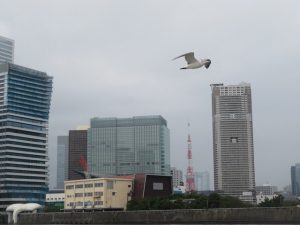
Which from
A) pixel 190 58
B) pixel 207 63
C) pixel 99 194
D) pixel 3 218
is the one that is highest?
pixel 190 58

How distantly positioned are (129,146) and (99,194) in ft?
329

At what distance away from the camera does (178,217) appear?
72312 millimetres

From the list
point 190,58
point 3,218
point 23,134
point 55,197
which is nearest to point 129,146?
point 55,197

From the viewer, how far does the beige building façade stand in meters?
93.6

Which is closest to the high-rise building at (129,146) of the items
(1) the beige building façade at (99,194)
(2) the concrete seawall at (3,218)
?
(2) the concrete seawall at (3,218)

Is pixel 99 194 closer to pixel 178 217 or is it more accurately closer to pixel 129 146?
pixel 178 217

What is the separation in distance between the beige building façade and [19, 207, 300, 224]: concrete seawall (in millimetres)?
7230

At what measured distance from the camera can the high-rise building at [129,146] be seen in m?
188

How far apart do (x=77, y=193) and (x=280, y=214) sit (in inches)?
1833

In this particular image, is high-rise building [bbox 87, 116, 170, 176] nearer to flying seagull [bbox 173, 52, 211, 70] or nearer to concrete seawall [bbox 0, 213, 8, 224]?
concrete seawall [bbox 0, 213, 8, 224]

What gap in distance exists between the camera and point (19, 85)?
509 feet

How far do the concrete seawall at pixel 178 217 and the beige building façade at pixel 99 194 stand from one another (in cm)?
723

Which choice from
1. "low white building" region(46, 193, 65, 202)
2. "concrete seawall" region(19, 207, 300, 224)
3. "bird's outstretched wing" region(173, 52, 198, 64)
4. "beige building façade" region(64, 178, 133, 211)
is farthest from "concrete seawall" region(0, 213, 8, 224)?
"bird's outstretched wing" region(173, 52, 198, 64)

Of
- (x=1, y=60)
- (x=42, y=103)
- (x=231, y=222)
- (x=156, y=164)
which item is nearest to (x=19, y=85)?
(x=42, y=103)
